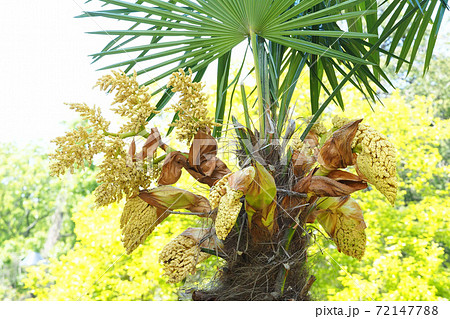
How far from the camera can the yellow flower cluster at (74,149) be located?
44 centimetres

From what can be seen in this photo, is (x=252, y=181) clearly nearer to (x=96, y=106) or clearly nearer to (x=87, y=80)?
(x=96, y=106)

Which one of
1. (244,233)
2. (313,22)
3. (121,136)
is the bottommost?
(244,233)

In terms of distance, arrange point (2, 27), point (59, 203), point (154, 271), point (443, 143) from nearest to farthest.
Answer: point (2, 27), point (154, 271), point (443, 143), point (59, 203)

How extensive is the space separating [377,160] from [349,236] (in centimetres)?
18

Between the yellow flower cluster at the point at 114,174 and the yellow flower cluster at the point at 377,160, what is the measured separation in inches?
10.9

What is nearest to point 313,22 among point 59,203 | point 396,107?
point 396,107

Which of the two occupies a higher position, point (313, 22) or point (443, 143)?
point (443, 143)

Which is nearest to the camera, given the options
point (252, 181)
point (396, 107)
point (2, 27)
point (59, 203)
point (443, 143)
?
point (252, 181)

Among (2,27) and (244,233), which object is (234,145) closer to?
(244,233)

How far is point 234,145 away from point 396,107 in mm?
2742

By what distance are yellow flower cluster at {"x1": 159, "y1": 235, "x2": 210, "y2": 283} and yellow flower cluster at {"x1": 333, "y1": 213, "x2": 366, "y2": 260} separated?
22 centimetres

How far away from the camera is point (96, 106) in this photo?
485mm
